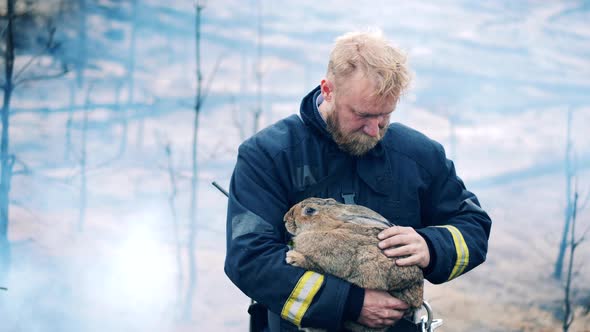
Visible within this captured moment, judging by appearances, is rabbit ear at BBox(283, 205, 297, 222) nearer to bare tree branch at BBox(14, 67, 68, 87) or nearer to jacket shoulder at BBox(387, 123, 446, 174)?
jacket shoulder at BBox(387, 123, 446, 174)

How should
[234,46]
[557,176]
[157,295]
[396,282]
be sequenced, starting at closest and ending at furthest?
[396,282]
[157,295]
[234,46]
[557,176]

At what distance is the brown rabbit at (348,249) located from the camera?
2.48m

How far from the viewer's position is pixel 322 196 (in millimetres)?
2691

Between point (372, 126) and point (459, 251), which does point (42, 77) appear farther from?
point (459, 251)

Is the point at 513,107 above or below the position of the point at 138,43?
below

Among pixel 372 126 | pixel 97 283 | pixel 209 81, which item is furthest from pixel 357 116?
pixel 209 81

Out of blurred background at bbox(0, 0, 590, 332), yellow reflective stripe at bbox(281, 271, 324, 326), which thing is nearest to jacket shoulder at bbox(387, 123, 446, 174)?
yellow reflective stripe at bbox(281, 271, 324, 326)

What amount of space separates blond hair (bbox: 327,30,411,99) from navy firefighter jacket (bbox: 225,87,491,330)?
29 centimetres

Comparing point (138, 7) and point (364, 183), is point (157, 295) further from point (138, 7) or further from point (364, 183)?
point (364, 183)

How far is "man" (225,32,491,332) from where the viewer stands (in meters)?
2.37

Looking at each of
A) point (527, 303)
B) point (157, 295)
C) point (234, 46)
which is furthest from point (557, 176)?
point (157, 295)

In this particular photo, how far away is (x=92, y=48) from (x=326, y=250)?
420 cm

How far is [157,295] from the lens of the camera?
5.61 metres

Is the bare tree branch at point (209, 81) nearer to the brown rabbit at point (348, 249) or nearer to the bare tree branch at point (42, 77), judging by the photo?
the bare tree branch at point (42, 77)
